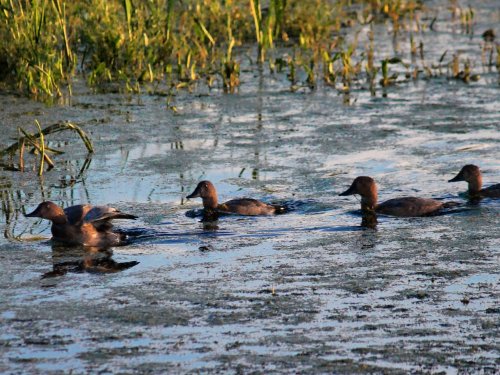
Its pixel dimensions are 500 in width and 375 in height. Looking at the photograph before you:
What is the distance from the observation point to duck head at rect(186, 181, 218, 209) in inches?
345

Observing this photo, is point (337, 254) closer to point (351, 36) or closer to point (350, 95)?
point (350, 95)

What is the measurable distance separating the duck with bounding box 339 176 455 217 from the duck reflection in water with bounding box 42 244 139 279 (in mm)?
2126

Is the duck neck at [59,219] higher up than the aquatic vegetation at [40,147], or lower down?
lower down

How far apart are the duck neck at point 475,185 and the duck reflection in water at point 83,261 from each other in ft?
10.3

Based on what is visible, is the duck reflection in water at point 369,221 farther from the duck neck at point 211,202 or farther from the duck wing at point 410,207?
the duck neck at point 211,202

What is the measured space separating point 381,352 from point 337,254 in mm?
1999

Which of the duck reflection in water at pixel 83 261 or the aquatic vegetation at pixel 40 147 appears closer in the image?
the duck reflection in water at pixel 83 261

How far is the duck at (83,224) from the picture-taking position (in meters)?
7.98

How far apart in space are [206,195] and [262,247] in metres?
1.17

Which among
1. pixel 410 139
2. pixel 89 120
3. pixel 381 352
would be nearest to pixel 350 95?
pixel 410 139

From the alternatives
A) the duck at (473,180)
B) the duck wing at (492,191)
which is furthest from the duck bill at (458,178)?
the duck wing at (492,191)

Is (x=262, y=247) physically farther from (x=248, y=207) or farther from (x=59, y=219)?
(x=59, y=219)

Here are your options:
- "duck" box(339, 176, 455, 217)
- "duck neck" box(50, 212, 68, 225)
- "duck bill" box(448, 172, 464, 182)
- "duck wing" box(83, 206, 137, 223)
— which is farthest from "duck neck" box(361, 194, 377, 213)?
"duck neck" box(50, 212, 68, 225)

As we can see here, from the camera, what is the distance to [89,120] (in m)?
11.8
